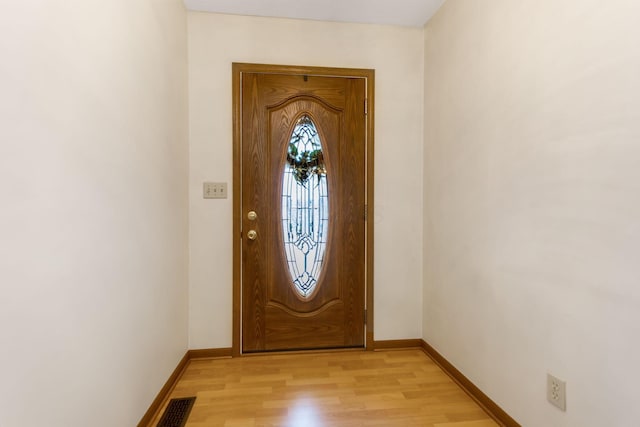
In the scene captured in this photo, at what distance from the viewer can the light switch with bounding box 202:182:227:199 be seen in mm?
2426

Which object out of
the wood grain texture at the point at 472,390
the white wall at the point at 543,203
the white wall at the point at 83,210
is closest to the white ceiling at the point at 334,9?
the white wall at the point at 543,203

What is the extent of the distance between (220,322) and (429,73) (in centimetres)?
245

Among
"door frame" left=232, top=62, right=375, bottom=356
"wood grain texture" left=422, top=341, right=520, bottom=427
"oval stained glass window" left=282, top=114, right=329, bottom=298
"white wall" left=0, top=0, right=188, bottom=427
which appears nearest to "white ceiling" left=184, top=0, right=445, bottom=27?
"door frame" left=232, top=62, right=375, bottom=356

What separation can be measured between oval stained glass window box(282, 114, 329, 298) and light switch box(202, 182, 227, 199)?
0.44 meters

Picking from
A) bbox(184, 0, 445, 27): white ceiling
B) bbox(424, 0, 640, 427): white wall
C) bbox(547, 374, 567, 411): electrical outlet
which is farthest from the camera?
bbox(184, 0, 445, 27): white ceiling

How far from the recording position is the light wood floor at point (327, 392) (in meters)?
1.73

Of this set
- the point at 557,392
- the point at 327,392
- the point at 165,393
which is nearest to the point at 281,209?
the point at 327,392

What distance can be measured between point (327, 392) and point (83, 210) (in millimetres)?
1615

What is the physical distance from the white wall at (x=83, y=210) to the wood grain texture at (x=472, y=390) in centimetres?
181

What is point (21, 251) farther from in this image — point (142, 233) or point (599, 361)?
point (599, 361)

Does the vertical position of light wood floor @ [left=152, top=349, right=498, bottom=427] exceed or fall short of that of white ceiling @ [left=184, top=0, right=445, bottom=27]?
it falls short

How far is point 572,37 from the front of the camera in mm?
1309

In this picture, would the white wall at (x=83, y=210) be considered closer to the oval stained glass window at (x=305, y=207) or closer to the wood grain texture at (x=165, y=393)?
the wood grain texture at (x=165, y=393)

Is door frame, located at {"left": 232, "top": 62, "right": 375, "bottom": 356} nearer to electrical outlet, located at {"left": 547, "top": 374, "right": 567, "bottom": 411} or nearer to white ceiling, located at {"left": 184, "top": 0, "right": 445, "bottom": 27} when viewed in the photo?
white ceiling, located at {"left": 184, "top": 0, "right": 445, "bottom": 27}
